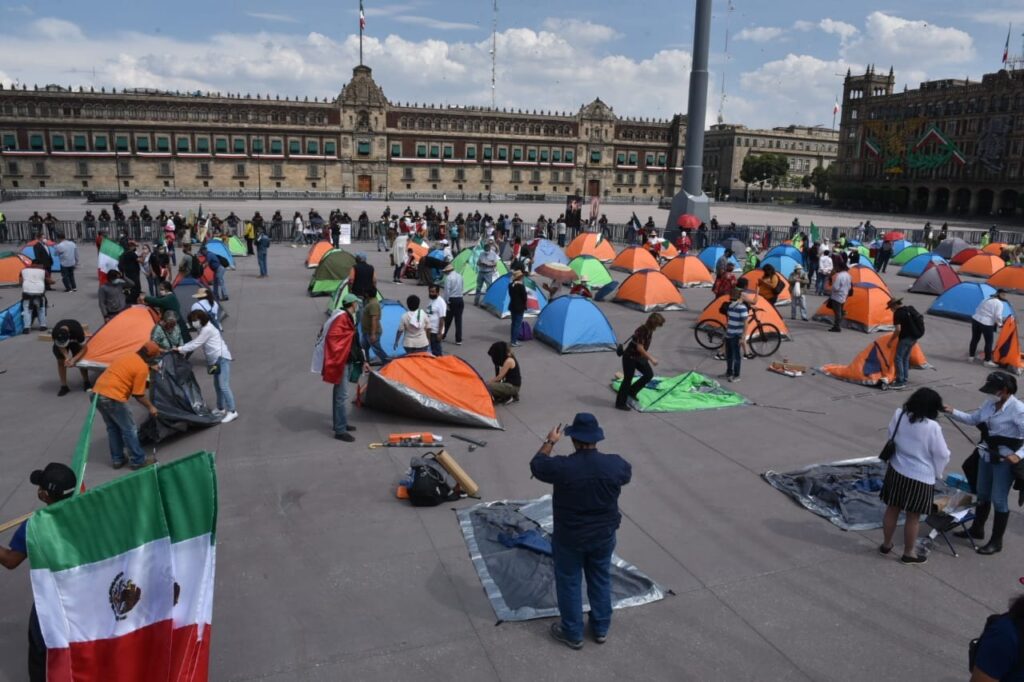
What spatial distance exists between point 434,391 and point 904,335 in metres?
7.67

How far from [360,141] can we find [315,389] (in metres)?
73.6

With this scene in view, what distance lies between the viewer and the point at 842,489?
7422 mm

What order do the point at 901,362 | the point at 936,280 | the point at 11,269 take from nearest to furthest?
the point at 901,362 < the point at 11,269 < the point at 936,280

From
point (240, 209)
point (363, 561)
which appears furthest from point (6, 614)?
point (240, 209)

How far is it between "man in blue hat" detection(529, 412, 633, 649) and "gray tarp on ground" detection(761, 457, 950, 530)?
10.6 feet

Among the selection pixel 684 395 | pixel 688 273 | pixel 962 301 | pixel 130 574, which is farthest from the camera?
pixel 688 273

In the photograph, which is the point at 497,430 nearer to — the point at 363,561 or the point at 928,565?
the point at 363,561

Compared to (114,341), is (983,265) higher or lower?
higher

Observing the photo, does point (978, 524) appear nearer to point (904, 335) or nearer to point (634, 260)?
point (904, 335)

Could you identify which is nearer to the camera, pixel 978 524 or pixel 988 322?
pixel 978 524

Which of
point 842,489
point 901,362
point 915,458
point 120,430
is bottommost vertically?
point 842,489

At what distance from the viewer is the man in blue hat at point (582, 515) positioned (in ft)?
15.1

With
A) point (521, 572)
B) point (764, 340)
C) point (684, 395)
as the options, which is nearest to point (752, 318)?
point (764, 340)

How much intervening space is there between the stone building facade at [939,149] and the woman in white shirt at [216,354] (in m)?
72.6
